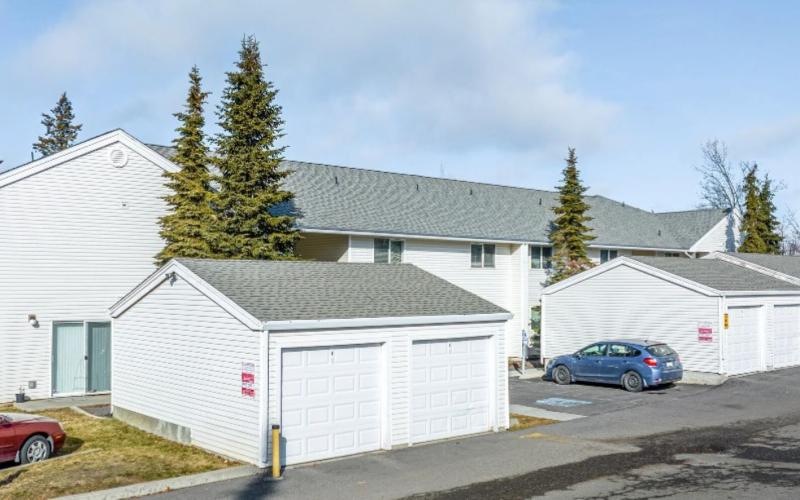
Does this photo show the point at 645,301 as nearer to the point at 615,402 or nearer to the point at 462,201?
the point at 615,402

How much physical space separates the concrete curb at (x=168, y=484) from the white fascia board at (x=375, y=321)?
2688mm

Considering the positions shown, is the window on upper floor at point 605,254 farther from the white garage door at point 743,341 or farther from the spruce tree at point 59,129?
the spruce tree at point 59,129

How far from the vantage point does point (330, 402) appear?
15328 millimetres

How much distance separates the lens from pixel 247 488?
12969mm

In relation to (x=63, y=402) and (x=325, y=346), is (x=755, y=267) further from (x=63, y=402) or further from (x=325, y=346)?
(x=63, y=402)

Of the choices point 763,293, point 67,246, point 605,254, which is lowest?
point 763,293

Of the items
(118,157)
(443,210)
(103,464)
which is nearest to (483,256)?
(443,210)

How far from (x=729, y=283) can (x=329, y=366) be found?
62.1 ft

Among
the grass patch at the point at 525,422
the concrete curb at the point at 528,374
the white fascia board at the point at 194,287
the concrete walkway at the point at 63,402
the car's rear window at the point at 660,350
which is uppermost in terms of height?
the white fascia board at the point at 194,287

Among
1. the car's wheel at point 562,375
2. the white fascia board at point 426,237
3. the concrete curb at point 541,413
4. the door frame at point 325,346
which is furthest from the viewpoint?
the white fascia board at point 426,237

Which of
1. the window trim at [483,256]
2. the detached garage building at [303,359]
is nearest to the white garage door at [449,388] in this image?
the detached garage building at [303,359]

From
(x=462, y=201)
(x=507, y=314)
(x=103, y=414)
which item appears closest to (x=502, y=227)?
(x=462, y=201)

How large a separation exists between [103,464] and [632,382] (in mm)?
16378

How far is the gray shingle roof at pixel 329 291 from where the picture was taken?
15.5 m
